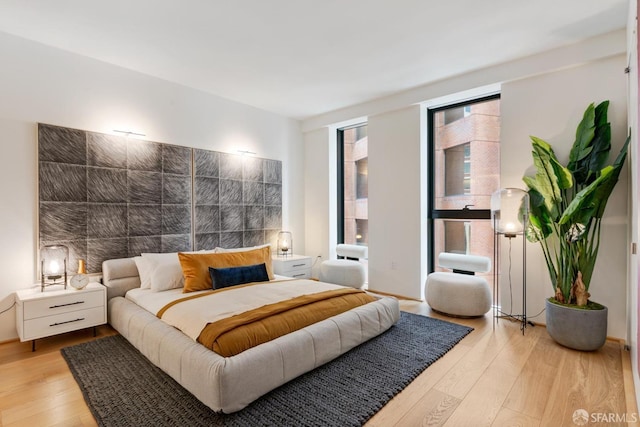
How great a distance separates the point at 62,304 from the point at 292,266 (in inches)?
107

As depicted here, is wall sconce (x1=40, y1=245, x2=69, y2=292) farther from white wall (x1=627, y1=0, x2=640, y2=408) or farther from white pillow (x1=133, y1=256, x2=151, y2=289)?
white wall (x1=627, y1=0, x2=640, y2=408)

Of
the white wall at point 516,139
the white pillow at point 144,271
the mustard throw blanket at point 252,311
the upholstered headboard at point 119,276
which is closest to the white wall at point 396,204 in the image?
the white wall at point 516,139

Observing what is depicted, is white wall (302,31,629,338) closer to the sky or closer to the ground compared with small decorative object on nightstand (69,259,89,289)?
closer to the sky

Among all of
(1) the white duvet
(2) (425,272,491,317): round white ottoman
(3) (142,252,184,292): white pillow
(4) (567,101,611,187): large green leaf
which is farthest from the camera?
(2) (425,272,491,317): round white ottoman

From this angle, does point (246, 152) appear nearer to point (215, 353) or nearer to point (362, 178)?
point (362, 178)

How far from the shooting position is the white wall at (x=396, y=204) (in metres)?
4.26

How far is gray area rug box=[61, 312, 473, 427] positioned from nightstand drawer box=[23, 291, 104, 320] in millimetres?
346

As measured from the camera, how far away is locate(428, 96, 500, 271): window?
3.91 m

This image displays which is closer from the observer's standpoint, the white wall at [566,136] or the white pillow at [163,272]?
the white wall at [566,136]

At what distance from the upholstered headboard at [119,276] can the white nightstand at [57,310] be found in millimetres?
161

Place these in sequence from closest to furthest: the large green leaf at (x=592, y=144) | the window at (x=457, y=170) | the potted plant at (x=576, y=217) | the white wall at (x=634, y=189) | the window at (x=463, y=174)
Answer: the white wall at (x=634, y=189), the potted plant at (x=576, y=217), the large green leaf at (x=592, y=144), the window at (x=463, y=174), the window at (x=457, y=170)

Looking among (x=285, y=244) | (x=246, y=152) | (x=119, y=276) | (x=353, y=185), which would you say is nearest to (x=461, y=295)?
(x=353, y=185)

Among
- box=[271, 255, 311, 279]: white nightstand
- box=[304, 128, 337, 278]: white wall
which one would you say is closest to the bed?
box=[271, 255, 311, 279]: white nightstand

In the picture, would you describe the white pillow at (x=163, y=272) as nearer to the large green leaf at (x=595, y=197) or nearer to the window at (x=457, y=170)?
the window at (x=457, y=170)
